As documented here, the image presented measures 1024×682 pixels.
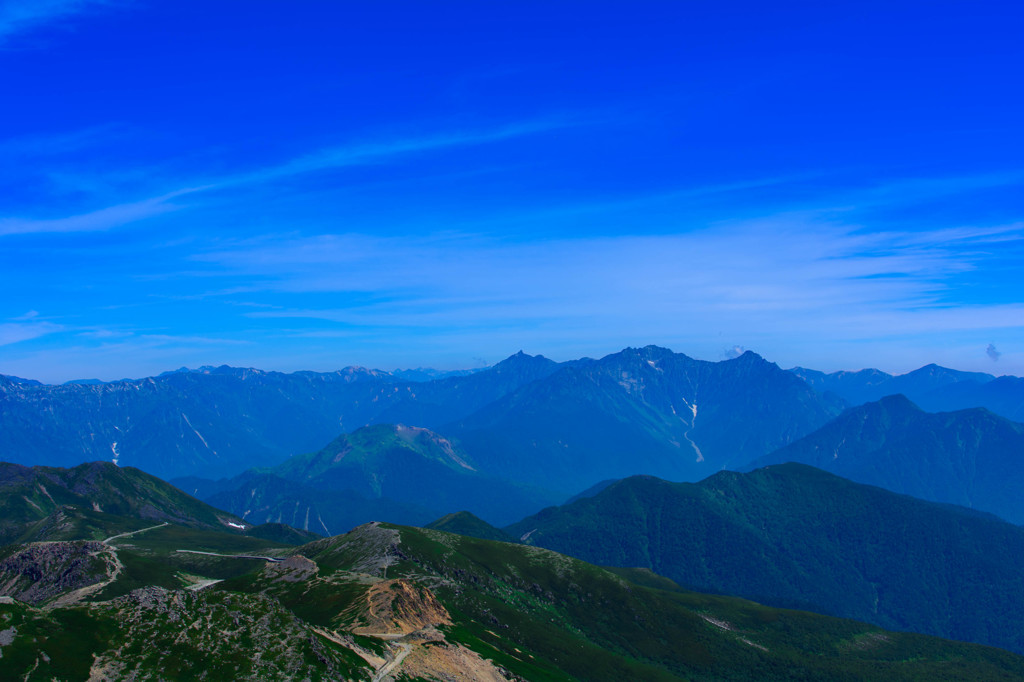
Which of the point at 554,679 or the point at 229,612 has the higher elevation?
the point at 229,612

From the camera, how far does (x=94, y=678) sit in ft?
352

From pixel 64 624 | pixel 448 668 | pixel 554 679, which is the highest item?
pixel 64 624

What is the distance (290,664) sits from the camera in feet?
390

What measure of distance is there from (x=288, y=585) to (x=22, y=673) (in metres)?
97.4

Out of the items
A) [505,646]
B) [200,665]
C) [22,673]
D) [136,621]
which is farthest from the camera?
[505,646]

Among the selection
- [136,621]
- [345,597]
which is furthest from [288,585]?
[136,621]

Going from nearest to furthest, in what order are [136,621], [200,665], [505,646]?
[200,665] → [136,621] → [505,646]

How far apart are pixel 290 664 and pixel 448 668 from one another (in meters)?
40.6

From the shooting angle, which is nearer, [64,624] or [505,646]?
[64,624]

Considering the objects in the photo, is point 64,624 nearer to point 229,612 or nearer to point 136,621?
point 136,621

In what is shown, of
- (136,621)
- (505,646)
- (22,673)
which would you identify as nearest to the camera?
(22,673)

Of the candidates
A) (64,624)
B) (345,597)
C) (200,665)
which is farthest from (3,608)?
(345,597)

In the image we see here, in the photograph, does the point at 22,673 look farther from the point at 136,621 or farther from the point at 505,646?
the point at 505,646

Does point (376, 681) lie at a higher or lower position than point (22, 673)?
lower
